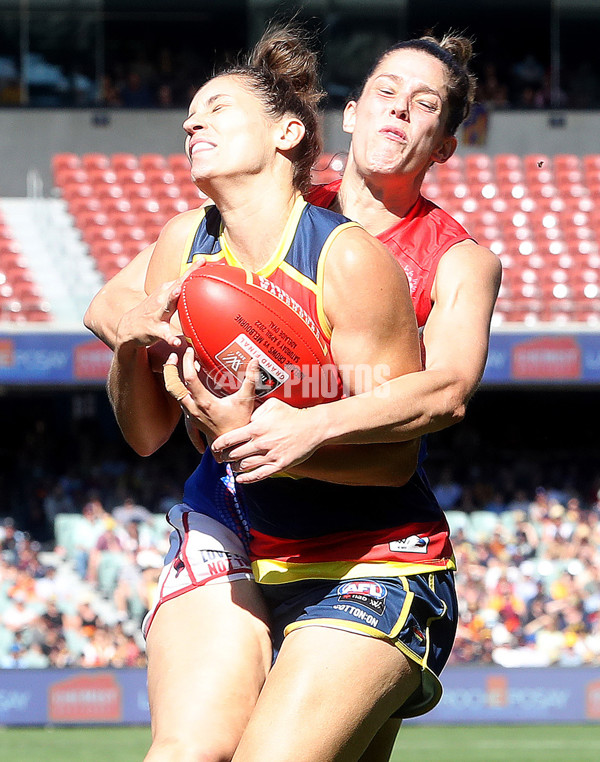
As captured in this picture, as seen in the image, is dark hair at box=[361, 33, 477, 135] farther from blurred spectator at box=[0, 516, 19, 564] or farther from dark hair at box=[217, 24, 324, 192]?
blurred spectator at box=[0, 516, 19, 564]

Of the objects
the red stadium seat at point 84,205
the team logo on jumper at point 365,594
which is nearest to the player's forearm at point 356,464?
the team logo on jumper at point 365,594

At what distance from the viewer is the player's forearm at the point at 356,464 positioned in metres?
2.60

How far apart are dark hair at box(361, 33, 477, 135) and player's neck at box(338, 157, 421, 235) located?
213 millimetres

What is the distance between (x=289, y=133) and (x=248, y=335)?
0.55 metres

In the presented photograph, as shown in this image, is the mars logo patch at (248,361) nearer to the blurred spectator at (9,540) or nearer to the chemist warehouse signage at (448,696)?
the chemist warehouse signage at (448,696)

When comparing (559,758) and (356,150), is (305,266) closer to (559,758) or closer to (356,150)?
(356,150)

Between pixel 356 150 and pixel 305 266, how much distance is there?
603mm

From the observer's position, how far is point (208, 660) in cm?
266

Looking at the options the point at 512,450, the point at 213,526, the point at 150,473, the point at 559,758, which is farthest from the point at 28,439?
the point at 213,526

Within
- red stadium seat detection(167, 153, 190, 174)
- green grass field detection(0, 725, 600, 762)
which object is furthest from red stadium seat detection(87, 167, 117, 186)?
green grass field detection(0, 725, 600, 762)

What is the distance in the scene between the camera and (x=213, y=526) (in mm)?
2938

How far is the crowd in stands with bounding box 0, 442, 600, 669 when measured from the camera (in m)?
10.8

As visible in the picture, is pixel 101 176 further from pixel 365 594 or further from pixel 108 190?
pixel 365 594

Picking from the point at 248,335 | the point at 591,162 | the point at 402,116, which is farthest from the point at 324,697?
the point at 591,162
